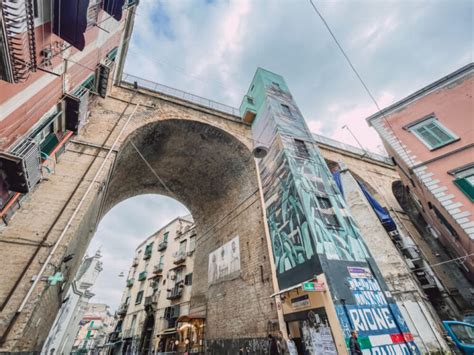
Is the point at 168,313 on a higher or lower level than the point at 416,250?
lower

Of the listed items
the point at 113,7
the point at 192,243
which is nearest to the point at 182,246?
the point at 192,243

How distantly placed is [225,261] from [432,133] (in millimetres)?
12350

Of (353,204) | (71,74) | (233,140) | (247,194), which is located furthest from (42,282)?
(353,204)

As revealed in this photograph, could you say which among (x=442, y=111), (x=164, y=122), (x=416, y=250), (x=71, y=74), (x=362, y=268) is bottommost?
(x=362, y=268)

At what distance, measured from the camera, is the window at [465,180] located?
26.2ft

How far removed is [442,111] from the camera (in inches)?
393

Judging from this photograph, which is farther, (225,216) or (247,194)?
(225,216)

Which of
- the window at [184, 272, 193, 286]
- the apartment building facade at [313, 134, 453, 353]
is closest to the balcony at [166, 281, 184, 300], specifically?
the window at [184, 272, 193, 286]

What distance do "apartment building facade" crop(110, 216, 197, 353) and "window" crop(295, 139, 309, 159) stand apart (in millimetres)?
11149

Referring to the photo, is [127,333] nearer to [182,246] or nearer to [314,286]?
[182,246]

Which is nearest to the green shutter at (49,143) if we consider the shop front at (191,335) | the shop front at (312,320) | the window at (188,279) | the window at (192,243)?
the shop front at (312,320)

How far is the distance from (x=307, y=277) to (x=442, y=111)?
10572 millimetres

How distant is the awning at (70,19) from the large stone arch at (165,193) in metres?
4.26

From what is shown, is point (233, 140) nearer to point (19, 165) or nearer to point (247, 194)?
point (247, 194)
